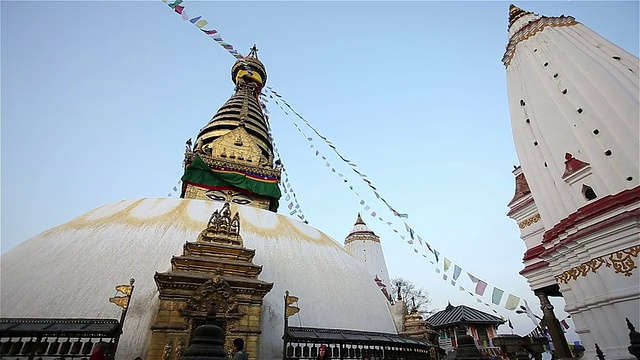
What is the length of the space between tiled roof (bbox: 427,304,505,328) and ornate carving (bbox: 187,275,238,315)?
16928 mm

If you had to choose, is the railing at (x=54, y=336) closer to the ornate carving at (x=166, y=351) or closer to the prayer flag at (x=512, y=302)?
the ornate carving at (x=166, y=351)

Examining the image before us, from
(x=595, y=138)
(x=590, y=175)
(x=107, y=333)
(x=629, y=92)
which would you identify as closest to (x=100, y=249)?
(x=107, y=333)

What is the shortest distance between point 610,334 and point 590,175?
3940 millimetres

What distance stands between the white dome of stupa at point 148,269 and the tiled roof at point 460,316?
38.5 feet

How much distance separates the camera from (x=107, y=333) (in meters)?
5.38

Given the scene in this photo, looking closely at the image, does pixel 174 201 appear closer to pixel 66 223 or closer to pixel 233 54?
pixel 66 223

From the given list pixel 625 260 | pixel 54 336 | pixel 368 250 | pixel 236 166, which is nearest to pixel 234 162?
pixel 236 166

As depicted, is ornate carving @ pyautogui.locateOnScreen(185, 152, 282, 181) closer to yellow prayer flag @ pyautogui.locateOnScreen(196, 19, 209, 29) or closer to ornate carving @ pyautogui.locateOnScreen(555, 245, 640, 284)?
yellow prayer flag @ pyautogui.locateOnScreen(196, 19, 209, 29)

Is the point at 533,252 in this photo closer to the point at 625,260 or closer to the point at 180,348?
the point at 625,260

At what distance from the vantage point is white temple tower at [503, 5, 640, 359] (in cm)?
682

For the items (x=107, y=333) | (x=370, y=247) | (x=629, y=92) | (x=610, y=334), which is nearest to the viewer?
(x=107, y=333)

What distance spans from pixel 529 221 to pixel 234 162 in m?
13.1

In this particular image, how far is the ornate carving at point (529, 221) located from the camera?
38.4 feet

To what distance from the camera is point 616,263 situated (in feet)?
22.3
